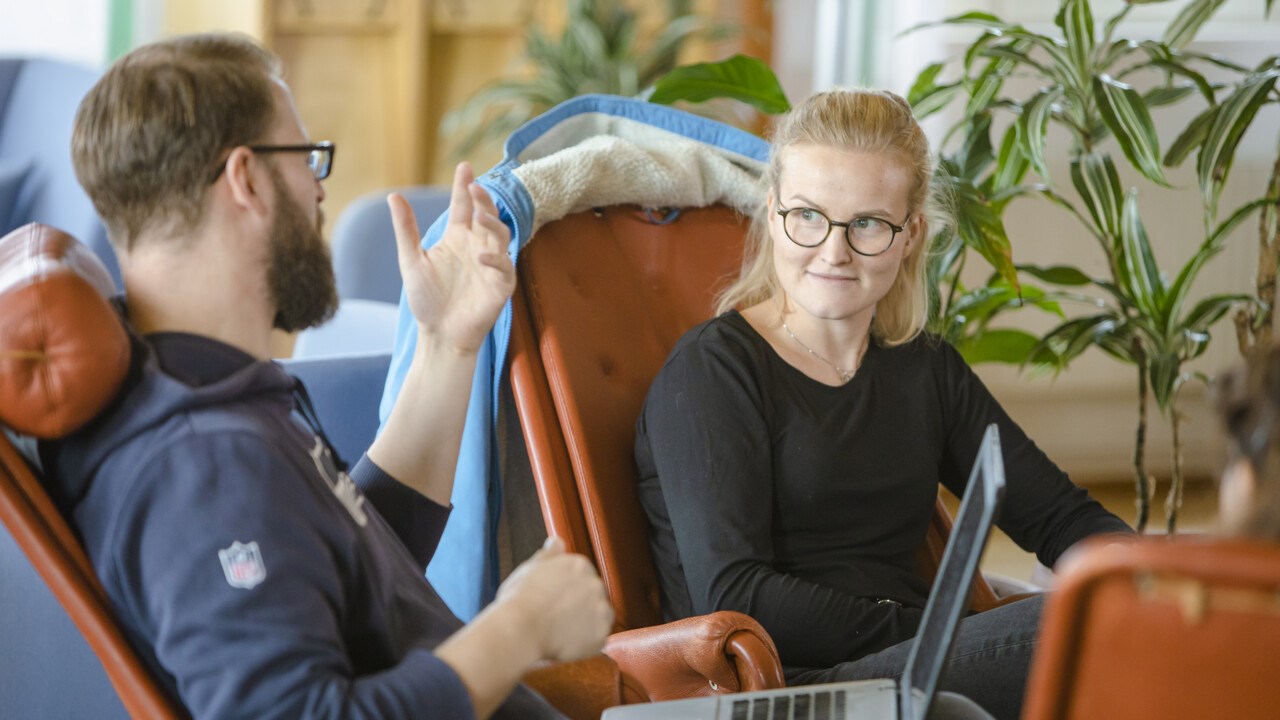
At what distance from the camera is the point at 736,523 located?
5.13 feet

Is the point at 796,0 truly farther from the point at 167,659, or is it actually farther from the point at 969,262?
the point at 167,659

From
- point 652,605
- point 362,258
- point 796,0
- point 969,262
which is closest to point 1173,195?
point 969,262

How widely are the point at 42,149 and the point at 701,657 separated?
2731 millimetres

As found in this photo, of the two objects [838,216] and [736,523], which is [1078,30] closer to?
[838,216]

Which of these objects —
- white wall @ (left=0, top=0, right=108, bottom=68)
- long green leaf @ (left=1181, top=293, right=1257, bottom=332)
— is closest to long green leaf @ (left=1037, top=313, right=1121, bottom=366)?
long green leaf @ (left=1181, top=293, right=1257, bottom=332)

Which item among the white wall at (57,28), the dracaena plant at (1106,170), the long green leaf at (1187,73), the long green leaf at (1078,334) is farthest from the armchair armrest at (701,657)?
the white wall at (57,28)

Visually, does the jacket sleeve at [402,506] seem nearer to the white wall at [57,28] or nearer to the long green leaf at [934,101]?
the long green leaf at [934,101]

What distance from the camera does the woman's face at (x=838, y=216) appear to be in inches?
66.1

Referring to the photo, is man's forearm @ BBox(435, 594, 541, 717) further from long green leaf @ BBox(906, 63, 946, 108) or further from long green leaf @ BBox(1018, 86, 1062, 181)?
long green leaf @ BBox(906, 63, 946, 108)

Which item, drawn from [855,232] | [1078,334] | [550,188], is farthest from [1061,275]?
[550,188]

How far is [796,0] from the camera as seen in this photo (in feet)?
14.1

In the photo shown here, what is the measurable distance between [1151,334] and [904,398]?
669 mm

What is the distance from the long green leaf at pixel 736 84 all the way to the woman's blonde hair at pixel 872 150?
0.32m

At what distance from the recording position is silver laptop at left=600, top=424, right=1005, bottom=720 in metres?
0.99
